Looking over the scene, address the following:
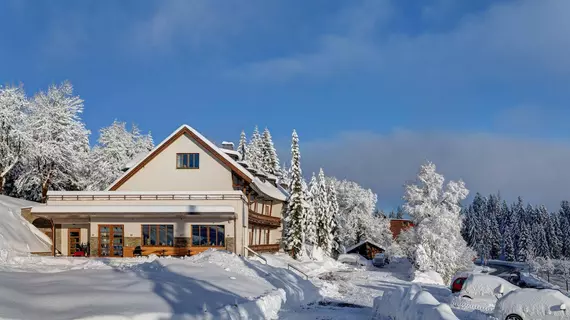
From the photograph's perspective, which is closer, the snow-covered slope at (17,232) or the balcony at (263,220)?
the snow-covered slope at (17,232)

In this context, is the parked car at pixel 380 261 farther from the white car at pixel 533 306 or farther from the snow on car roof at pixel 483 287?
the white car at pixel 533 306

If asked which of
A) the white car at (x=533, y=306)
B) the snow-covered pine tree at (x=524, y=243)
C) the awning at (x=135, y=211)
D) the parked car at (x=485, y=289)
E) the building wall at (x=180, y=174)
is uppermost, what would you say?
the building wall at (x=180, y=174)

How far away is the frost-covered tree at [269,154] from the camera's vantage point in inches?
2790

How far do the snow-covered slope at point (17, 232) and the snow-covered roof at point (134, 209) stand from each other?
2.07m

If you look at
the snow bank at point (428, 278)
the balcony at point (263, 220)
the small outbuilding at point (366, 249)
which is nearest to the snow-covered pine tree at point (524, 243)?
the small outbuilding at point (366, 249)

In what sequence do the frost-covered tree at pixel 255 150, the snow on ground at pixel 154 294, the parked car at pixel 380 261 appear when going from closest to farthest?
the snow on ground at pixel 154 294 → the parked car at pixel 380 261 → the frost-covered tree at pixel 255 150

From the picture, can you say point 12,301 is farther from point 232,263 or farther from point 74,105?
point 74,105

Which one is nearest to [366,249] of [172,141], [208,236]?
[172,141]

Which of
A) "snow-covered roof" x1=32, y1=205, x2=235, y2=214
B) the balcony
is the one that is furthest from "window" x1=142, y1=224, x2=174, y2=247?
the balcony

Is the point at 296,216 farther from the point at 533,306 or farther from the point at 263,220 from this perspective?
the point at 533,306

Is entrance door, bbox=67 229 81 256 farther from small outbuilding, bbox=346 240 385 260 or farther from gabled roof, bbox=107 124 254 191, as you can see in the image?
small outbuilding, bbox=346 240 385 260

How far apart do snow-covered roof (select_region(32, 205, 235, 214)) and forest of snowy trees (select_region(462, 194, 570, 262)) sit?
7929 cm

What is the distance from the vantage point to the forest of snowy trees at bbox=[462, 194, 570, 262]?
10562 cm

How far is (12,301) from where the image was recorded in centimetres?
973
